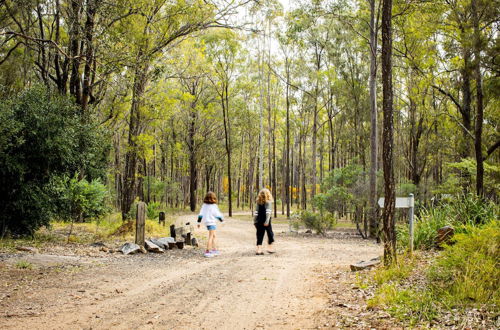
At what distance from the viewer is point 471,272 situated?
534 centimetres

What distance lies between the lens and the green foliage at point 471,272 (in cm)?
496

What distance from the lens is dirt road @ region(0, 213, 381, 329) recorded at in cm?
494

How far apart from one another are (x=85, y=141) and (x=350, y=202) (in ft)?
42.1

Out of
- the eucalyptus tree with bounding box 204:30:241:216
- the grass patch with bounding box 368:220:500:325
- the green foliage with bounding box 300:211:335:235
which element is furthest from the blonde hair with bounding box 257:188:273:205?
the eucalyptus tree with bounding box 204:30:241:216

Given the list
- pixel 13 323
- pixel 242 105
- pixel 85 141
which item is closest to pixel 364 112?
pixel 242 105

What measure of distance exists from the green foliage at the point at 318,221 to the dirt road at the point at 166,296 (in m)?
→ 10.5

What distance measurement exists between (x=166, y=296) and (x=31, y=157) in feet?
29.9

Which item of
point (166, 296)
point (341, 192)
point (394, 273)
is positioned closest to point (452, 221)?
point (394, 273)

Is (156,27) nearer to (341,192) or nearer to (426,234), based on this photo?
(341,192)

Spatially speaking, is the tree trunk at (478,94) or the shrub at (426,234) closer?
the shrub at (426,234)

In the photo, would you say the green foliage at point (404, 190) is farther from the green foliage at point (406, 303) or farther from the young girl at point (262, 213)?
the green foliage at point (406, 303)

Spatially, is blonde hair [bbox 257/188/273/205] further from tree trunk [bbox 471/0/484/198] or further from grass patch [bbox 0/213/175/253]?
tree trunk [bbox 471/0/484/198]

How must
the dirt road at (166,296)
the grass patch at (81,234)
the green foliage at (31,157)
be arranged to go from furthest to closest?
the green foliage at (31,157) → the grass patch at (81,234) → the dirt road at (166,296)

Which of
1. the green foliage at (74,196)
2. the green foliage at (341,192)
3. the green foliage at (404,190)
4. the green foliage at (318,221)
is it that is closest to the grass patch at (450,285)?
the green foliage at (74,196)
